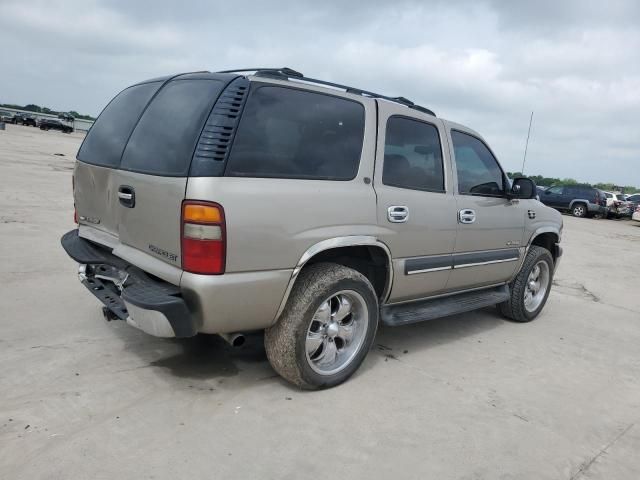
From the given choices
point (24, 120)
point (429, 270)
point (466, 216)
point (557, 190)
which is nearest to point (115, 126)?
point (429, 270)

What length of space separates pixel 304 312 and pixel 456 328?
94.7 inches

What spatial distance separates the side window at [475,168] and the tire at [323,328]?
145cm

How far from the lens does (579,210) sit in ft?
77.9

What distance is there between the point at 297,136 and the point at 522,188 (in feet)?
Answer: 8.67

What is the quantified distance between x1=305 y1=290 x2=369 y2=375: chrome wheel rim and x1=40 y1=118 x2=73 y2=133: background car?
60.1 metres

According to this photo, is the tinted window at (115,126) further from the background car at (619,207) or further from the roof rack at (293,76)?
the background car at (619,207)

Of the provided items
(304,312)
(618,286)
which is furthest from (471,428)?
(618,286)

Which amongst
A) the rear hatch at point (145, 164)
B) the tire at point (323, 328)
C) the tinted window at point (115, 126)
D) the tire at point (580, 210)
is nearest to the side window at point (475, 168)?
the tire at point (323, 328)

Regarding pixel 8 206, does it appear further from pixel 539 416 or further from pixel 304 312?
pixel 539 416

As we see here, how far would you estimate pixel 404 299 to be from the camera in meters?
3.97

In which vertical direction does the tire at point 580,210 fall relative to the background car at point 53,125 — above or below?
below

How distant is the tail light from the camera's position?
2.71m

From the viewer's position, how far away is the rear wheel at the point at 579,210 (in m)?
23.6

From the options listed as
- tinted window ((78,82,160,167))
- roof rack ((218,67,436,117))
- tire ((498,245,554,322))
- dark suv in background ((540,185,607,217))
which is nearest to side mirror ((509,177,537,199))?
tire ((498,245,554,322))
